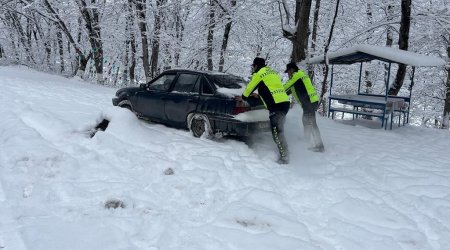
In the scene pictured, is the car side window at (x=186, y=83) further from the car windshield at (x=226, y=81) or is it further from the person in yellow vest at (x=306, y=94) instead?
the person in yellow vest at (x=306, y=94)

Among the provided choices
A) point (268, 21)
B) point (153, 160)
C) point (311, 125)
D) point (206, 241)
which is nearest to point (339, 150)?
point (311, 125)

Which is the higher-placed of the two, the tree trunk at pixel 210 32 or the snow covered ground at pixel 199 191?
the tree trunk at pixel 210 32

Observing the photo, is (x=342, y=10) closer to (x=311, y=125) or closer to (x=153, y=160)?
(x=311, y=125)

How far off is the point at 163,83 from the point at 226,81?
1562 mm

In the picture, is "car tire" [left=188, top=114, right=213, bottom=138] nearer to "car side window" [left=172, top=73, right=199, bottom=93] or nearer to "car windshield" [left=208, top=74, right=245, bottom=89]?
"car side window" [left=172, top=73, right=199, bottom=93]

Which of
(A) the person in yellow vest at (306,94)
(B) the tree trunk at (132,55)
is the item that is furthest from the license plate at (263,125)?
(B) the tree trunk at (132,55)

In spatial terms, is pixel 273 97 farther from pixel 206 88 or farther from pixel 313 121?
pixel 206 88

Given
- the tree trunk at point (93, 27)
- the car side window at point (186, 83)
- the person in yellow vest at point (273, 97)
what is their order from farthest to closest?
the tree trunk at point (93, 27), the car side window at point (186, 83), the person in yellow vest at point (273, 97)

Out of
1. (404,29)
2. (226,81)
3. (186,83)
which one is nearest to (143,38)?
(186,83)

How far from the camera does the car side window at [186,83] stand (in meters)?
7.46

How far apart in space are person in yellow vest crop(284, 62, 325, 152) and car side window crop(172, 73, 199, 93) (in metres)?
1.87

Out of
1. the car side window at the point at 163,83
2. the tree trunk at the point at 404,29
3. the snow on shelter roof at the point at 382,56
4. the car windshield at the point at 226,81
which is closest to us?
the car windshield at the point at 226,81

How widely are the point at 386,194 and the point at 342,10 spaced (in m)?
15.8

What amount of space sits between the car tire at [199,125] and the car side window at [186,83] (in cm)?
56
